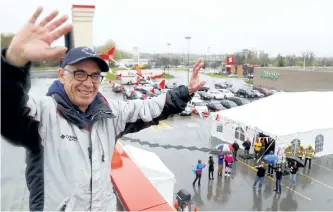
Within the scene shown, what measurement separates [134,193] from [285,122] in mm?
11627

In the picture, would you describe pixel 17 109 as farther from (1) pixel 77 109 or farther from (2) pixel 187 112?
(2) pixel 187 112

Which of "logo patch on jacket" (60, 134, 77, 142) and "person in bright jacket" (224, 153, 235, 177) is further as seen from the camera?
"person in bright jacket" (224, 153, 235, 177)

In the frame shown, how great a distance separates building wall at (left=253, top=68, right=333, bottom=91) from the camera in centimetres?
3569

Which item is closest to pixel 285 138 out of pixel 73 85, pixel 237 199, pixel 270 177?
pixel 270 177

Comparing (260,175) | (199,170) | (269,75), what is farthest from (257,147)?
(269,75)

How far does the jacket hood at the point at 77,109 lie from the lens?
1.73 metres

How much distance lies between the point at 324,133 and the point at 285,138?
8.31 ft

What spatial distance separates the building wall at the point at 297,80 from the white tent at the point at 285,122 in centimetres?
2179

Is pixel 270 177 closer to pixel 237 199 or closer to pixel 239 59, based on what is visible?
pixel 237 199

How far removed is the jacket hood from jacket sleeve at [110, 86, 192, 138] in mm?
146

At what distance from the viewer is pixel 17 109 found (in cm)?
145

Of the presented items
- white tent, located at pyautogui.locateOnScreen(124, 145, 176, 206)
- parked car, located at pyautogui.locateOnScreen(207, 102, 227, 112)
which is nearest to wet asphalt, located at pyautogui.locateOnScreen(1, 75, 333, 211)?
white tent, located at pyautogui.locateOnScreen(124, 145, 176, 206)

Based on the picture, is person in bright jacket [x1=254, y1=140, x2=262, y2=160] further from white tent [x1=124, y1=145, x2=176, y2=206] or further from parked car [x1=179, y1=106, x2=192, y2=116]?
parked car [x1=179, y1=106, x2=192, y2=116]

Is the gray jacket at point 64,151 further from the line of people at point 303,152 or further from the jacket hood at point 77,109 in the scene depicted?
the line of people at point 303,152
